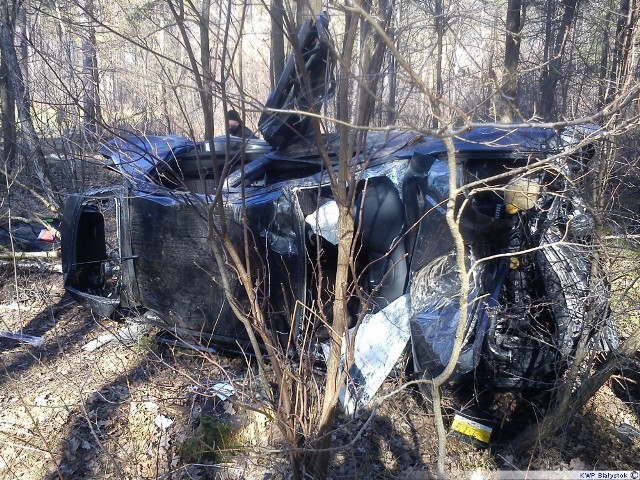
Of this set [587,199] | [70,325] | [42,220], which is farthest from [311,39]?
[42,220]

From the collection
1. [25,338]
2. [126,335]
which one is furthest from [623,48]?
[25,338]

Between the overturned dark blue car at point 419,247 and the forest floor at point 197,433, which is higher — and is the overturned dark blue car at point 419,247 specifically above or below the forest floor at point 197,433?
above

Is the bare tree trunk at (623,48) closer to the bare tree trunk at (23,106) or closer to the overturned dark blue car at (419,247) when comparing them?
the overturned dark blue car at (419,247)

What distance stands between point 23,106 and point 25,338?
9.66 ft

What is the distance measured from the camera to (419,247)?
3.96 meters

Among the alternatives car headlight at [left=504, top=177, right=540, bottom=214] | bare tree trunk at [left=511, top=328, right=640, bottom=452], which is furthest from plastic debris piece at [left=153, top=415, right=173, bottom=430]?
car headlight at [left=504, top=177, right=540, bottom=214]

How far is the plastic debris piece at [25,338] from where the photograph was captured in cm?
529

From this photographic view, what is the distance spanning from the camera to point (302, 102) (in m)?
3.44

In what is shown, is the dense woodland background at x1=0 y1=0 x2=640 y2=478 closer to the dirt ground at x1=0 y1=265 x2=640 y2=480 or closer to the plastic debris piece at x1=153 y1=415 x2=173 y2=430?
the dirt ground at x1=0 y1=265 x2=640 y2=480

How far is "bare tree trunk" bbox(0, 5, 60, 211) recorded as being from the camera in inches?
257

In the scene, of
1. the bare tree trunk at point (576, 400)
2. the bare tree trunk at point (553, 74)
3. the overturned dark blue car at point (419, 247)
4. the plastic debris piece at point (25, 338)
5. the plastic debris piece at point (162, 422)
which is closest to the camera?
the bare tree trunk at point (576, 400)

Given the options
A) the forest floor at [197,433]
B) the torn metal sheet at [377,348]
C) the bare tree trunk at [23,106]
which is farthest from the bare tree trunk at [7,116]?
the torn metal sheet at [377,348]

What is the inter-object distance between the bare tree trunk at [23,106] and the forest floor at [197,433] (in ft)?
9.42

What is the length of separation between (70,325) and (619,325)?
519cm
